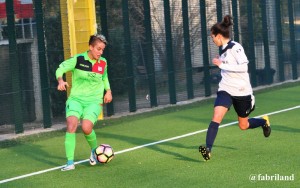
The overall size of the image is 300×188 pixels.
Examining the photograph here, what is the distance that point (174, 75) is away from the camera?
20.7 metres

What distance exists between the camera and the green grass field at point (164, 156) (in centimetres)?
1011

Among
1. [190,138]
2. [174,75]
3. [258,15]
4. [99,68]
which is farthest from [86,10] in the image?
[258,15]

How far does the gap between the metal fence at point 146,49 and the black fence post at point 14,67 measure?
0.02 metres

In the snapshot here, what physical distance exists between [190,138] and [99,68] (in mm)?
2789

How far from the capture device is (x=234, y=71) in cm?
1128

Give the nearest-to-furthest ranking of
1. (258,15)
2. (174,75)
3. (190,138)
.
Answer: (190,138) < (174,75) < (258,15)

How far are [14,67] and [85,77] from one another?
15.9 feet

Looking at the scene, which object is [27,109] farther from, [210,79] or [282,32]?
[282,32]

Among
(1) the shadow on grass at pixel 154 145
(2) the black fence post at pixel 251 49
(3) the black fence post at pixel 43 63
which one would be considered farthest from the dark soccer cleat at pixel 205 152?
(2) the black fence post at pixel 251 49

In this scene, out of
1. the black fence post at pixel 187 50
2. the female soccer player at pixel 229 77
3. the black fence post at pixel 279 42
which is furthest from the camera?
the black fence post at pixel 279 42

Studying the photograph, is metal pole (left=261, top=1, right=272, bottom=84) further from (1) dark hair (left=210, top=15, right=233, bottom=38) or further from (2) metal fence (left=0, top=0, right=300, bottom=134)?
(1) dark hair (left=210, top=15, right=233, bottom=38)

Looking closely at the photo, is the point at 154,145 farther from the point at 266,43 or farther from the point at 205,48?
the point at 266,43

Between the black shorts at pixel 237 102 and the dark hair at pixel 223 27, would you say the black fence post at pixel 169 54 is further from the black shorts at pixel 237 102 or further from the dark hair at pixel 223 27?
the dark hair at pixel 223 27

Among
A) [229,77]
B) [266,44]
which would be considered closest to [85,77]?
[229,77]
